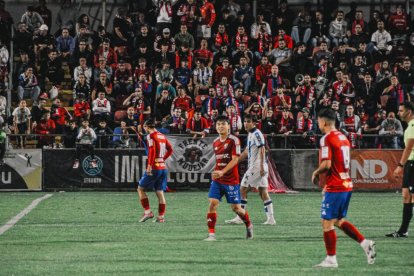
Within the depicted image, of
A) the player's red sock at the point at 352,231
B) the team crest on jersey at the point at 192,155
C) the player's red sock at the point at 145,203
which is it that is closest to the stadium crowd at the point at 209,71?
the team crest on jersey at the point at 192,155

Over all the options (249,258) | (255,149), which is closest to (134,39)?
(255,149)

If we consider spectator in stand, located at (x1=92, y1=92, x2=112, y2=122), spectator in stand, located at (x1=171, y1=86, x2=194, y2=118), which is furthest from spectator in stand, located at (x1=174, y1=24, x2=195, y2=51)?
spectator in stand, located at (x1=92, y1=92, x2=112, y2=122)

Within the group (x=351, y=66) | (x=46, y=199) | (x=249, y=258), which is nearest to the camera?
(x=249, y=258)

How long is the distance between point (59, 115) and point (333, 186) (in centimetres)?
1839

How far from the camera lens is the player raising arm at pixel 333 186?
11.8 meters

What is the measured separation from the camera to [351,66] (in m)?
31.2

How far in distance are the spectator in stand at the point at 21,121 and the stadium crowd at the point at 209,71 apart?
3cm

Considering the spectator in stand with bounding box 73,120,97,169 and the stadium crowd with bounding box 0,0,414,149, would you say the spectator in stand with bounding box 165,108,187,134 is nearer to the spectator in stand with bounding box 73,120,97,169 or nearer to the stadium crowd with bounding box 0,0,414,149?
the stadium crowd with bounding box 0,0,414,149

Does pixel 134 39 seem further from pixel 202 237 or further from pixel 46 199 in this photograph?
pixel 202 237

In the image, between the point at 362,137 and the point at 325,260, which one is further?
the point at 362,137

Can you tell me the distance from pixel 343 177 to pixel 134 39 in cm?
2140

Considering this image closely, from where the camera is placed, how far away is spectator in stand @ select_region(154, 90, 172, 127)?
2959 centimetres

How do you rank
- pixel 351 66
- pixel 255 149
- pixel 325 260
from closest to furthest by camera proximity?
pixel 325 260 < pixel 255 149 < pixel 351 66

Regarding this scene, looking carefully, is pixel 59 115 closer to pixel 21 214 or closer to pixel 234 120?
pixel 234 120
